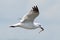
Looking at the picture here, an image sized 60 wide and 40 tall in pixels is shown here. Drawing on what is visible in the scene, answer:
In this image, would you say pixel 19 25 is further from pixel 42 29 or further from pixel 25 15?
pixel 42 29

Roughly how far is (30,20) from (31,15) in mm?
1417

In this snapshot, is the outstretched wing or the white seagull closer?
the outstretched wing

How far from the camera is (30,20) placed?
37.6 meters

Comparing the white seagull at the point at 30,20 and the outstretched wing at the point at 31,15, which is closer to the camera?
the outstretched wing at the point at 31,15

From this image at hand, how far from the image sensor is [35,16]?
36.7 m

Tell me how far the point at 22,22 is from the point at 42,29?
12.5ft

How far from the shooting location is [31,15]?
119ft

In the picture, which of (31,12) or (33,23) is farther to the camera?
(33,23)

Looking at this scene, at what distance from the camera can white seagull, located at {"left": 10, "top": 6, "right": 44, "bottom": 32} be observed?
35.3 metres

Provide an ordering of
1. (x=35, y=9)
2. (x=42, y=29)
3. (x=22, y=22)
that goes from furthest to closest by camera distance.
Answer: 1. (x=42, y=29)
2. (x=22, y=22)
3. (x=35, y=9)

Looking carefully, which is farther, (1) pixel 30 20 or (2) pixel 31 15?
(1) pixel 30 20

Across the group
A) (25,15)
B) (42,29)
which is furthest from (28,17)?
(42,29)

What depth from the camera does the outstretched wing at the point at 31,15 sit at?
115 feet

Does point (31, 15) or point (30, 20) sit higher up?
point (30, 20)
